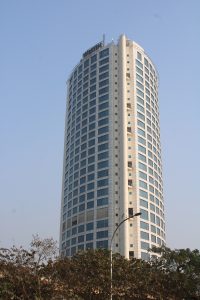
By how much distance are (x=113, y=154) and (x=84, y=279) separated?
199 ft

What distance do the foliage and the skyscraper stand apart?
44.2m

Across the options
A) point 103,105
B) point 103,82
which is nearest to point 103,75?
point 103,82

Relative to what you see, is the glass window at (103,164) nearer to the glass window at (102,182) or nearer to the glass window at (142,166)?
the glass window at (102,182)

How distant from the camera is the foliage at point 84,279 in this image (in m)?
38.7

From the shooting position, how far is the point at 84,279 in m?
40.9

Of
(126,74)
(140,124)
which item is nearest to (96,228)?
(140,124)

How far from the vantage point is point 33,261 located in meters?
39.9

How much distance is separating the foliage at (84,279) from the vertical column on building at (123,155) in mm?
41406

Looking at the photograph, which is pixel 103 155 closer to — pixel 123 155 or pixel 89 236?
pixel 123 155

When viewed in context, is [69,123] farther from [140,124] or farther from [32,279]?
[32,279]

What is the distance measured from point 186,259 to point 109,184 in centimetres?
4641

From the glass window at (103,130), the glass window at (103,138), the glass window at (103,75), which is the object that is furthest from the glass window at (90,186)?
the glass window at (103,75)

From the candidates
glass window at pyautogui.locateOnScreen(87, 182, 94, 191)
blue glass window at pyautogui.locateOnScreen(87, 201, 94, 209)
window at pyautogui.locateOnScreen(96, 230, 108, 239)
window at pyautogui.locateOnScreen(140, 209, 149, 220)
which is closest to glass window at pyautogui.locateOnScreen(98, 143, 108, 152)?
glass window at pyautogui.locateOnScreen(87, 182, 94, 191)

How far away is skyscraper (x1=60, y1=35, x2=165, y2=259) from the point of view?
95125 mm
